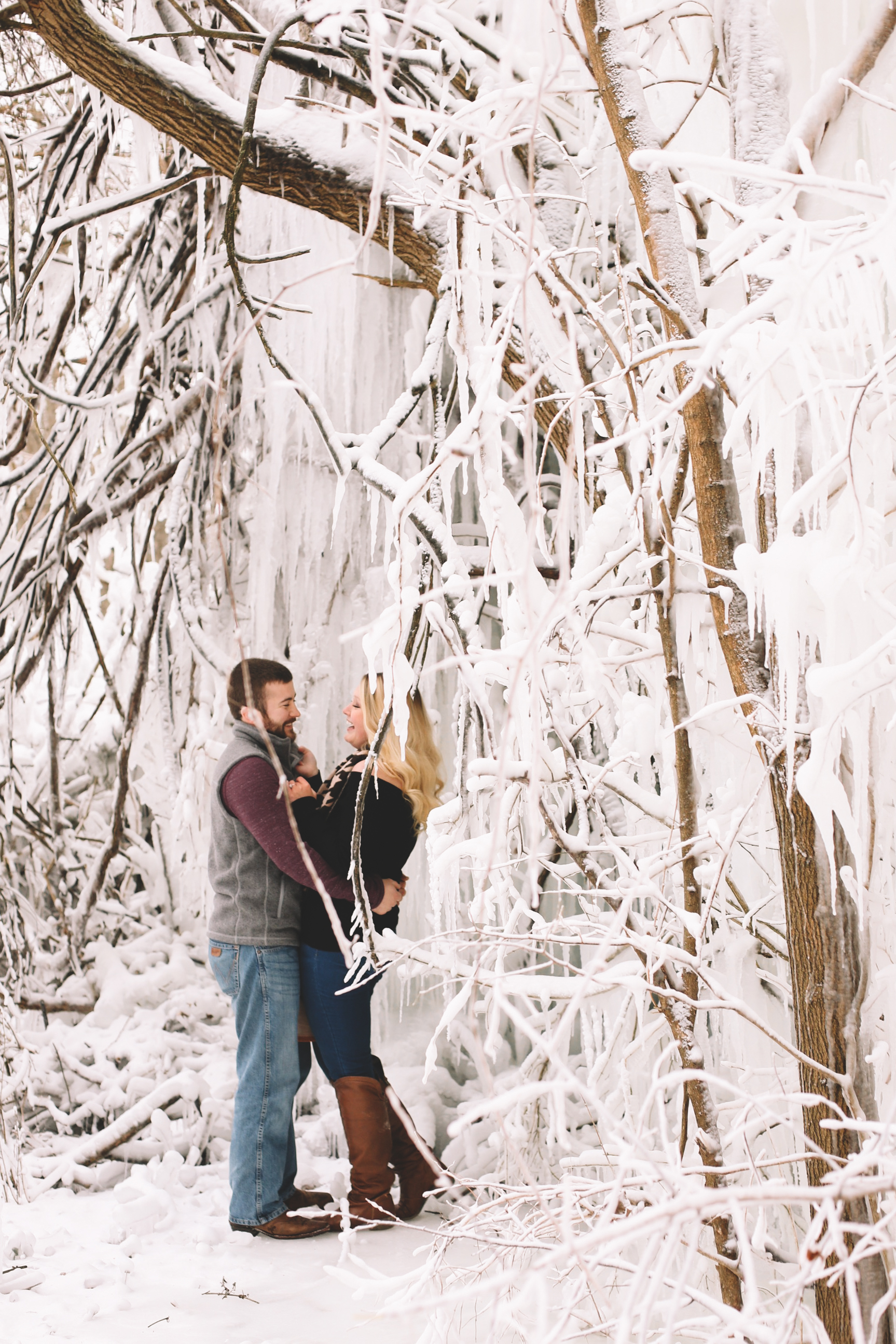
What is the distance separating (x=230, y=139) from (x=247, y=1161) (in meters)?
2.09

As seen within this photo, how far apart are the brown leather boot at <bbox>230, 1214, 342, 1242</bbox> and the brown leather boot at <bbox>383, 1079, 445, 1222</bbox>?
0.19m

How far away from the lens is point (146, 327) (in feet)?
9.91

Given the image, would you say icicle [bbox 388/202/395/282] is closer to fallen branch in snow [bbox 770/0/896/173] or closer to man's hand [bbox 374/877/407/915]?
fallen branch in snow [bbox 770/0/896/173]

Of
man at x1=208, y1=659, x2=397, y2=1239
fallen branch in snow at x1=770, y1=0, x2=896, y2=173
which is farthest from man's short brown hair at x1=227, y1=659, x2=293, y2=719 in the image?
fallen branch in snow at x1=770, y1=0, x2=896, y2=173

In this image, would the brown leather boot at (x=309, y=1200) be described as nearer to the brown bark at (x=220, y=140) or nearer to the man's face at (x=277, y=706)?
the man's face at (x=277, y=706)

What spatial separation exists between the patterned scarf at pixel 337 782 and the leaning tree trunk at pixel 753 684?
50.8 inches

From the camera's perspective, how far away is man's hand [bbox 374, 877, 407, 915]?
2.40 meters

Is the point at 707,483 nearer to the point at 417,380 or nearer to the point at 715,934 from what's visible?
the point at 417,380

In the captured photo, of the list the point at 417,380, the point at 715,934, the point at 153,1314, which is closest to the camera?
the point at 417,380

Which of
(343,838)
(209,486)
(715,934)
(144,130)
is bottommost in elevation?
(715,934)

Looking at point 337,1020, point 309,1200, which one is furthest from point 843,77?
point 309,1200

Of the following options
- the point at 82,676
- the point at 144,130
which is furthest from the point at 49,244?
the point at 82,676

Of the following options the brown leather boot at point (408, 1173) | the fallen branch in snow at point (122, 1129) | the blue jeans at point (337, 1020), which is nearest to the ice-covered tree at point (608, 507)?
the brown leather boot at point (408, 1173)

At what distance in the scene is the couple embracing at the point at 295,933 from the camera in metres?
2.37
